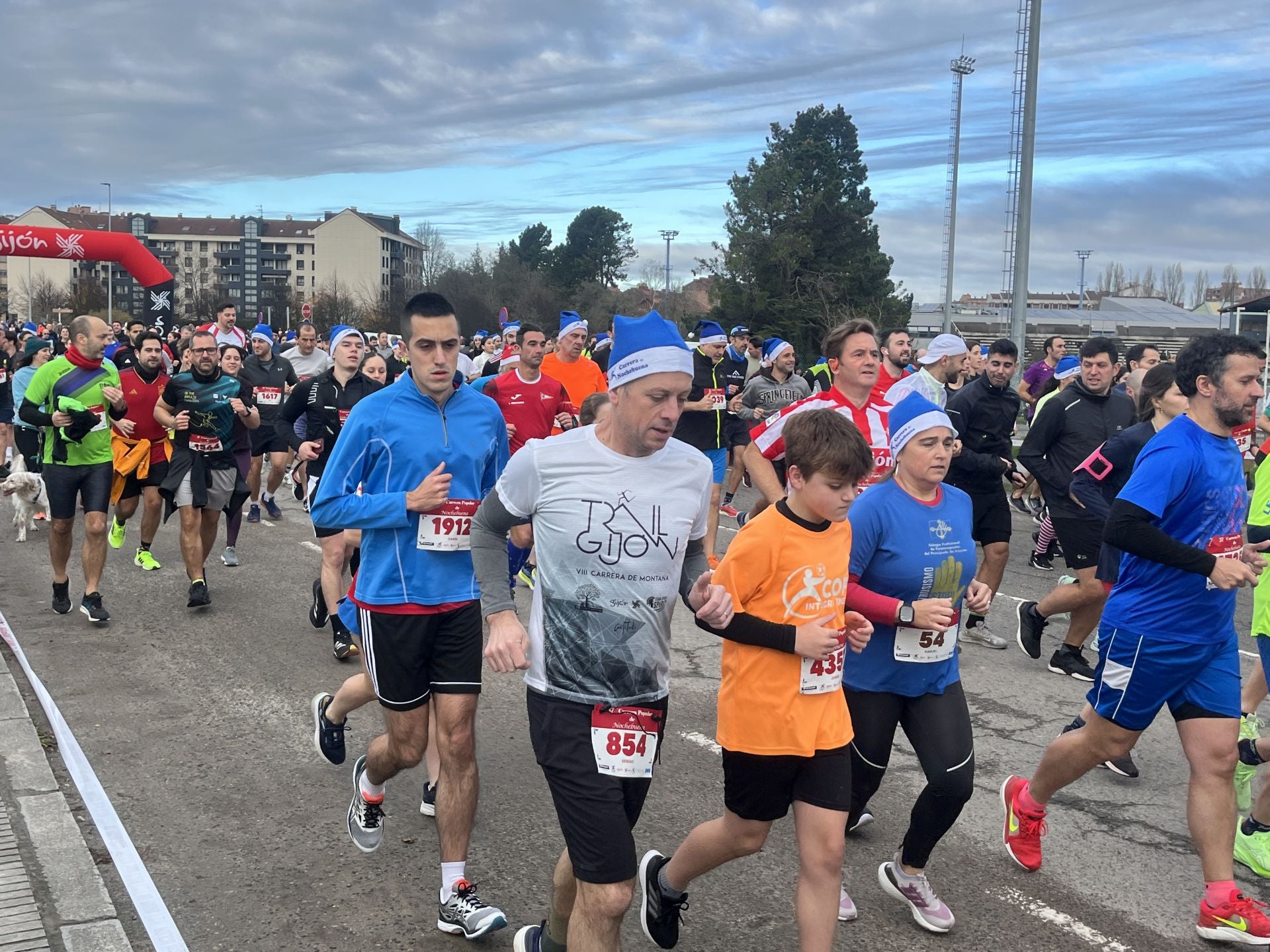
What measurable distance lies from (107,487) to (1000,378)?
6.55 meters

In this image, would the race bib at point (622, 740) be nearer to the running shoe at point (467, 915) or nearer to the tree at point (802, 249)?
the running shoe at point (467, 915)

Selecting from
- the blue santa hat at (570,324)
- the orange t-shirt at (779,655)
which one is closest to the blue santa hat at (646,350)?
the orange t-shirt at (779,655)

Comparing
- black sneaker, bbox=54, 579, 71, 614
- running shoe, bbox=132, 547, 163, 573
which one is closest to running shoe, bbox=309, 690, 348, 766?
black sneaker, bbox=54, 579, 71, 614

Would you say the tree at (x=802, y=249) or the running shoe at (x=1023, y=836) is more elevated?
the tree at (x=802, y=249)

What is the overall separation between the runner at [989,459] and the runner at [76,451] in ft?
19.8

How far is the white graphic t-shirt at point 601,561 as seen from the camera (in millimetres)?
3332

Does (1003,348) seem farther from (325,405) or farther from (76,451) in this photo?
(76,451)

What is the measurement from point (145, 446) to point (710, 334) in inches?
226

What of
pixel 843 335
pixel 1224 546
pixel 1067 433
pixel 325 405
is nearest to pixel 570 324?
pixel 325 405

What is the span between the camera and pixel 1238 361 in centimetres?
429

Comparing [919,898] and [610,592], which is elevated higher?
[610,592]

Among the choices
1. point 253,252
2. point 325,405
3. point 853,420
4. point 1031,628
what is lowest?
A: point 1031,628

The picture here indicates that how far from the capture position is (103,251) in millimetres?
31047

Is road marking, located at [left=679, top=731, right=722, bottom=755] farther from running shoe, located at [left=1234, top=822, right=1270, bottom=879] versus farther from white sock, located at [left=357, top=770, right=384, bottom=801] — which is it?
running shoe, located at [left=1234, top=822, right=1270, bottom=879]
